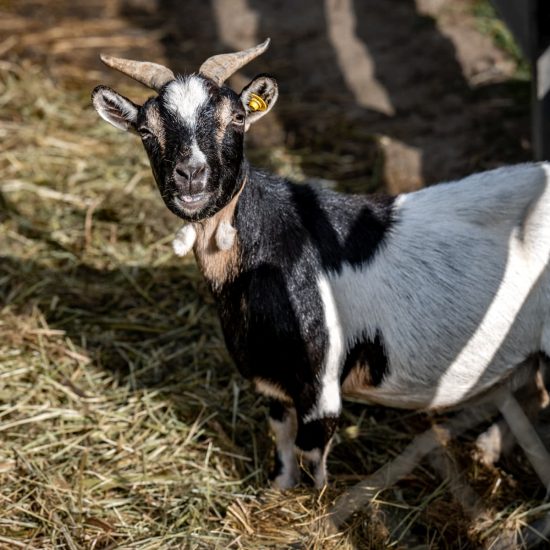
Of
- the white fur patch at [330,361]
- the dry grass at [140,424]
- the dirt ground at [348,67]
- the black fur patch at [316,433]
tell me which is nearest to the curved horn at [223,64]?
the white fur patch at [330,361]

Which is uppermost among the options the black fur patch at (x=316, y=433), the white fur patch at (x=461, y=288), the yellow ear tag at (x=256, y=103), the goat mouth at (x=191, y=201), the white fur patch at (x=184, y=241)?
the yellow ear tag at (x=256, y=103)

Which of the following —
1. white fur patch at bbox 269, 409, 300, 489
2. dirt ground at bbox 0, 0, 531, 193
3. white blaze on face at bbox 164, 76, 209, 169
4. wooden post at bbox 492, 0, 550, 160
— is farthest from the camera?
dirt ground at bbox 0, 0, 531, 193

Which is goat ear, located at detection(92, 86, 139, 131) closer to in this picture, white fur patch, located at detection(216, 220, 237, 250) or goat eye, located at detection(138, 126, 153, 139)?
goat eye, located at detection(138, 126, 153, 139)

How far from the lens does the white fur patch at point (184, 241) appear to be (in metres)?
4.47

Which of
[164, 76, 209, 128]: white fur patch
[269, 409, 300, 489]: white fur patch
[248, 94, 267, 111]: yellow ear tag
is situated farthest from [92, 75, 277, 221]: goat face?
[269, 409, 300, 489]: white fur patch

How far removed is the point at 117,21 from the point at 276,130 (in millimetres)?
3268

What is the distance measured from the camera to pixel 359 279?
460cm

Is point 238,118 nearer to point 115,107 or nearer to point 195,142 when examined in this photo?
point 195,142

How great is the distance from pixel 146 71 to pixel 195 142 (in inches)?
20.7

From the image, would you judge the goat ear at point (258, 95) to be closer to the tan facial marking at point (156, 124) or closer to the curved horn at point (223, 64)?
the curved horn at point (223, 64)

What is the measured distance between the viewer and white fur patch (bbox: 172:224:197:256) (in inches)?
176

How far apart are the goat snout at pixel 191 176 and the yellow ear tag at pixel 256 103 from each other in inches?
20.9

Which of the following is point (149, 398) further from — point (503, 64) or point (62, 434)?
point (503, 64)

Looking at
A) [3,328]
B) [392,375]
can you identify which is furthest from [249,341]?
[3,328]
